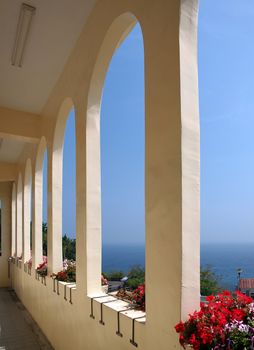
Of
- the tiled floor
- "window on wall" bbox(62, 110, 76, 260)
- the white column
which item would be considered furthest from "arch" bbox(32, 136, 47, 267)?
the white column

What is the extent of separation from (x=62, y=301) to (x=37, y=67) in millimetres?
3238

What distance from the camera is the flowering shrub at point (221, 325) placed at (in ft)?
5.01

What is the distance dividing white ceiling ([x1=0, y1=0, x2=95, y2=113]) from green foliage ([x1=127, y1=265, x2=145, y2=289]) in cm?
290

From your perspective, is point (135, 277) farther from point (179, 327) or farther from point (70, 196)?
point (70, 196)

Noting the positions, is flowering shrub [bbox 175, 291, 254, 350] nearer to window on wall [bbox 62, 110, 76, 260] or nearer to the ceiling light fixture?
window on wall [bbox 62, 110, 76, 260]

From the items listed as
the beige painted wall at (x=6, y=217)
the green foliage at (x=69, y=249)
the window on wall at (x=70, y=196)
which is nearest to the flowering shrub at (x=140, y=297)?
the window on wall at (x=70, y=196)

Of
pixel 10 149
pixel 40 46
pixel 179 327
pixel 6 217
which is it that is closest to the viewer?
pixel 179 327

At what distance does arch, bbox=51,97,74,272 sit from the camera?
5.10 m

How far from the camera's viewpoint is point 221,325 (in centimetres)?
160

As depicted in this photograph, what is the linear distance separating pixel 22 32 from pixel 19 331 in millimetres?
4728

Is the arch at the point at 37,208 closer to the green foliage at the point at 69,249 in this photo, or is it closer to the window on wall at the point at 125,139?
the green foliage at the point at 69,249

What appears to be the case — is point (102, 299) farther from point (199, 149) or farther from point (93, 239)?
point (199, 149)

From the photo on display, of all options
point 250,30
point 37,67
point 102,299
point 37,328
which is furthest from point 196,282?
point 37,328

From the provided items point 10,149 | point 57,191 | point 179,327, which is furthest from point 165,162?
point 10,149
